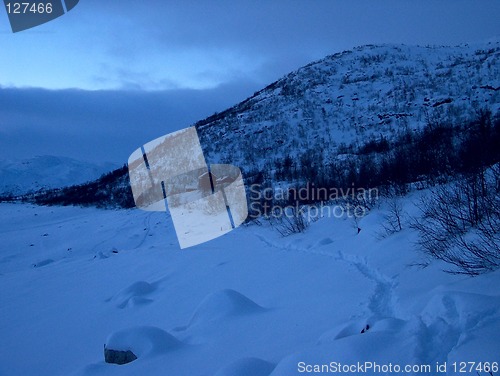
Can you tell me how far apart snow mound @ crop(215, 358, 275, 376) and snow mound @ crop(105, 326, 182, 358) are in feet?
3.57

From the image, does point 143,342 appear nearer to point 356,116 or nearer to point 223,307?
point 223,307

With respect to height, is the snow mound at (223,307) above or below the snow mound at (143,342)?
below

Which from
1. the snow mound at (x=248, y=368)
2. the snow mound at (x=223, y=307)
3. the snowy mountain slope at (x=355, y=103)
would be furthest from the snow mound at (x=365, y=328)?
the snowy mountain slope at (x=355, y=103)

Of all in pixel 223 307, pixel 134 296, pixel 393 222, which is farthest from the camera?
pixel 393 222

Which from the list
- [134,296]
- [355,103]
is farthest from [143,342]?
[355,103]

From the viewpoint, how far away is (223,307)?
4.24 m

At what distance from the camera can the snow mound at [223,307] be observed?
13.6 feet

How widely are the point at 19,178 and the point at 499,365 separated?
23137cm

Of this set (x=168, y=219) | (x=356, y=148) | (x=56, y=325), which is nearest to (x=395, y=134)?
(x=356, y=148)

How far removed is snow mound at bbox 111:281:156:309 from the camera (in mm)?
5751

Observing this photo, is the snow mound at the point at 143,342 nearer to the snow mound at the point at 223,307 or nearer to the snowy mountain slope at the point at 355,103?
the snow mound at the point at 223,307

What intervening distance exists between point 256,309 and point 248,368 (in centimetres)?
177

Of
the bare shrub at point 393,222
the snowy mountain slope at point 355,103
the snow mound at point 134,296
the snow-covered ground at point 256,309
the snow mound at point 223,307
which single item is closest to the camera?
the snow-covered ground at point 256,309

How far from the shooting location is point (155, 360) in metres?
3.32
